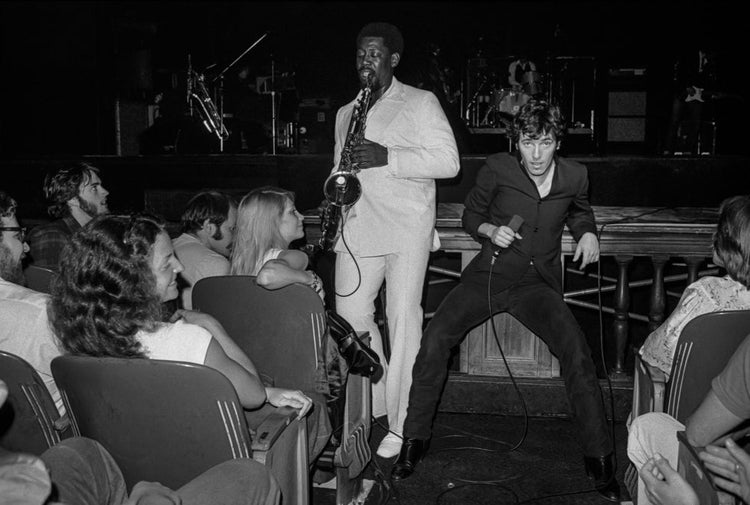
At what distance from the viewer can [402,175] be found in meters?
3.06

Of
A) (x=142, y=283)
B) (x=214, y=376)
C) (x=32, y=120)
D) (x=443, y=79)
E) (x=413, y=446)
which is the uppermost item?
(x=443, y=79)

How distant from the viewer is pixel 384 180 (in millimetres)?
3141

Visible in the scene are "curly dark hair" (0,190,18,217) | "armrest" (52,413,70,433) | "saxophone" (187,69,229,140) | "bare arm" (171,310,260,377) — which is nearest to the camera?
"armrest" (52,413,70,433)

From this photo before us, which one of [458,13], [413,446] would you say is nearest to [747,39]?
[458,13]

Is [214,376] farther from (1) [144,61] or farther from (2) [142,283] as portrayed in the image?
(1) [144,61]

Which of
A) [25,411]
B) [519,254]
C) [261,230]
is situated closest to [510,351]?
[519,254]

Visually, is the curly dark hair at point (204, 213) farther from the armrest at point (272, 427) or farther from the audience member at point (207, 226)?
the armrest at point (272, 427)

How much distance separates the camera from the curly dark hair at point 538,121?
2.92 m

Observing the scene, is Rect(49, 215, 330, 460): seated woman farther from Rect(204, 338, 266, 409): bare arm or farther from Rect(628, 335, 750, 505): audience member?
Rect(628, 335, 750, 505): audience member

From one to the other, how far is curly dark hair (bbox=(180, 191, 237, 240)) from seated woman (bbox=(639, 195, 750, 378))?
6.15 feet

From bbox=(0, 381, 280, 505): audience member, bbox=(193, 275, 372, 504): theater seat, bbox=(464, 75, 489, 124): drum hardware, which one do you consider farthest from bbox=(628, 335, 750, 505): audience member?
bbox=(464, 75, 489, 124): drum hardware

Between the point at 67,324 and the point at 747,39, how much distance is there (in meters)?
10.3

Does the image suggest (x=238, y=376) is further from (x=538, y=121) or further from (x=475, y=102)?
(x=475, y=102)

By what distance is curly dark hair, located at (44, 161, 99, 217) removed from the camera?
11.4 feet
